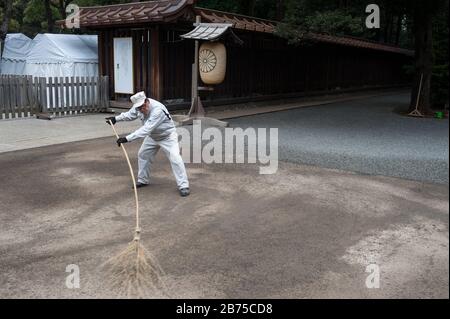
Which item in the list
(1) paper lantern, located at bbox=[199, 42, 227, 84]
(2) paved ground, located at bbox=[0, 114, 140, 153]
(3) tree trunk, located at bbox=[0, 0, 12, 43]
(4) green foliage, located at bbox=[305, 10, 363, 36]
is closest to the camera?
(2) paved ground, located at bbox=[0, 114, 140, 153]

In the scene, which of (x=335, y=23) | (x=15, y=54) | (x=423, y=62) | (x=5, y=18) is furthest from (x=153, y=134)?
(x=15, y=54)

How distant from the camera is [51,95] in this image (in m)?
14.1

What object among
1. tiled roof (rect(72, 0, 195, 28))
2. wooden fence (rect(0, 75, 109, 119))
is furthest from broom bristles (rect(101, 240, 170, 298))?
wooden fence (rect(0, 75, 109, 119))

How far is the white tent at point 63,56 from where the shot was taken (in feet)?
56.2

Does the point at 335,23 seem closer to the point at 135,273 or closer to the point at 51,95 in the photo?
the point at 51,95

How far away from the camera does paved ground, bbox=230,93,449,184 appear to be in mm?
8578

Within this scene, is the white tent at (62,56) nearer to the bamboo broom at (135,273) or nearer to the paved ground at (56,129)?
the paved ground at (56,129)

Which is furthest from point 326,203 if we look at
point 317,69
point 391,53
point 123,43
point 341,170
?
point 391,53

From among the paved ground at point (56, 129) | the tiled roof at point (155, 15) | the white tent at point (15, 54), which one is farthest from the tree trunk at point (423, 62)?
the white tent at point (15, 54)

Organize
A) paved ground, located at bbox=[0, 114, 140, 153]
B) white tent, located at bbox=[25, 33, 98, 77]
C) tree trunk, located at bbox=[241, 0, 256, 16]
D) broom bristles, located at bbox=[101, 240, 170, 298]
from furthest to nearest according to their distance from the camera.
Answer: tree trunk, located at bbox=[241, 0, 256, 16] → white tent, located at bbox=[25, 33, 98, 77] → paved ground, located at bbox=[0, 114, 140, 153] → broom bristles, located at bbox=[101, 240, 170, 298]

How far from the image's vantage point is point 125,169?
8234 millimetres

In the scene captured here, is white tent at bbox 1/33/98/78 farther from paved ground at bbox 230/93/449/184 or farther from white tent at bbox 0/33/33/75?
paved ground at bbox 230/93/449/184

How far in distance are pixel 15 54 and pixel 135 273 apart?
777 inches

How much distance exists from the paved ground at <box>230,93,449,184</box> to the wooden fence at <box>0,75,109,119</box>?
4528 millimetres
